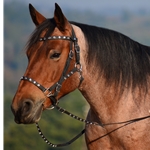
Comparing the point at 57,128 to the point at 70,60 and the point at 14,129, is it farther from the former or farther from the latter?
the point at 70,60

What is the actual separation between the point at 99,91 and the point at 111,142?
0.60 meters

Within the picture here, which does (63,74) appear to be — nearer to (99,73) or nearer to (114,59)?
(99,73)

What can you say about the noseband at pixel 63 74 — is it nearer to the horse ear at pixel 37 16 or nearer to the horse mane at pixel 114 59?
the horse mane at pixel 114 59

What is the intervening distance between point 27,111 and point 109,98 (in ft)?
3.29

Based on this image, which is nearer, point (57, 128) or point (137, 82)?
point (137, 82)

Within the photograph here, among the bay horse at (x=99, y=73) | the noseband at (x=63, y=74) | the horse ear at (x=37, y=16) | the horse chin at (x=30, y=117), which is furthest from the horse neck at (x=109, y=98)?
the horse chin at (x=30, y=117)

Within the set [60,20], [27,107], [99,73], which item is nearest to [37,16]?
[60,20]

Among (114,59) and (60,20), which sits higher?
(60,20)

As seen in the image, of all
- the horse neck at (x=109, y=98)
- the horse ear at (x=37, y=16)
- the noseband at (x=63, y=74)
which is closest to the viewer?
the noseband at (x=63, y=74)

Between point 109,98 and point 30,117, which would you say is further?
point 109,98

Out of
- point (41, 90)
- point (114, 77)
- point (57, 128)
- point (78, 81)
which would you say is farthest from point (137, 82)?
point (57, 128)

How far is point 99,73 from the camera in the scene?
6.39 meters

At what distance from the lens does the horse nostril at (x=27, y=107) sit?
19.4ft

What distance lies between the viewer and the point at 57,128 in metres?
60.7
